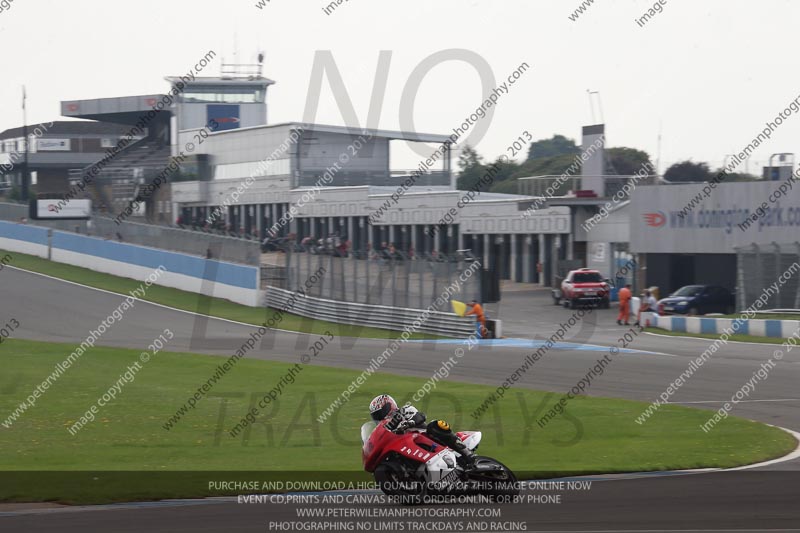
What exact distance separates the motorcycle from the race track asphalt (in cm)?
40

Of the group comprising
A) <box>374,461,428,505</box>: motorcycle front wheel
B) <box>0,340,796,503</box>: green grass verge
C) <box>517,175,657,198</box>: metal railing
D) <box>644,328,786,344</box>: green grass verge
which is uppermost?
<box>517,175,657,198</box>: metal railing

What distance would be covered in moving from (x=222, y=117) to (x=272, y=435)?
221 feet

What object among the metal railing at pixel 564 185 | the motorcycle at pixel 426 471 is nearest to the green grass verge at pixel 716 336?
the metal railing at pixel 564 185

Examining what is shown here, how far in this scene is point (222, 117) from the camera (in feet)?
260

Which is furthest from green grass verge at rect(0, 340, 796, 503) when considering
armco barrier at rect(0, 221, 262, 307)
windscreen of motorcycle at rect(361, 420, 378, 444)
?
armco barrier at rect(0, 221, 262, 307)

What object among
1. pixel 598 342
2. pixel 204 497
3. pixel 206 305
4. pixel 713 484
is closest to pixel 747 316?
pixel 598 342

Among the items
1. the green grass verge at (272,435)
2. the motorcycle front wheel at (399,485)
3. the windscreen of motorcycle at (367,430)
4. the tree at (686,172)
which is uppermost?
the tree at (686,172)

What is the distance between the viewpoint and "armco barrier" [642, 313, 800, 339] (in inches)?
1121

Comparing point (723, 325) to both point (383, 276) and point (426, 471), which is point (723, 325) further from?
point (426, 471)

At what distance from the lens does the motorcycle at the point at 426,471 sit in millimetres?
9273

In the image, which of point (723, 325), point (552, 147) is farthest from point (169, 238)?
point (552, 147)

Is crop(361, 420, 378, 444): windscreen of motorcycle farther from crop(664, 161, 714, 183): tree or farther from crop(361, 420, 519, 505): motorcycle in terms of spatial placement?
crop(664, 161, 714, 183): tree

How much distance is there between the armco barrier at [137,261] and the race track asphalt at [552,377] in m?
3.12

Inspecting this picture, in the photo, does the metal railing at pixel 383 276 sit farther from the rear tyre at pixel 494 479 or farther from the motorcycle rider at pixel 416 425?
the rear tyre at pixel 494 479
